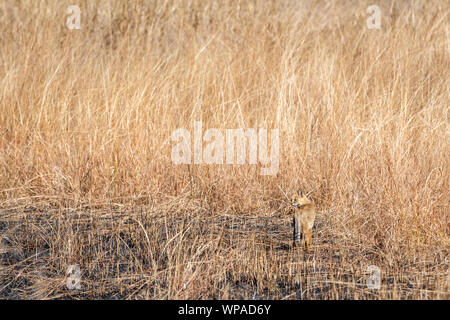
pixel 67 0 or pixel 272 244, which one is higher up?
pixel 67 0

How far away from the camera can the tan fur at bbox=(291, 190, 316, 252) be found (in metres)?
2.60

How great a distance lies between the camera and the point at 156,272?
2.51 metres

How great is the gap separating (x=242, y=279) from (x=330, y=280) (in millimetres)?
385

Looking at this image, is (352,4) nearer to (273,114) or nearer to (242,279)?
(273,114)

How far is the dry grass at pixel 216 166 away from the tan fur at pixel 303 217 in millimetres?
96

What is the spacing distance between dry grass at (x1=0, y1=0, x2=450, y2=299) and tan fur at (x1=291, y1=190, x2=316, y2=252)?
0.10m

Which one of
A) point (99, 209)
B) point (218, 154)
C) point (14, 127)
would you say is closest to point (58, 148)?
point (14, 127)

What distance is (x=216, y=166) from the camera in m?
3.58

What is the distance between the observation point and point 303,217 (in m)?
2.62

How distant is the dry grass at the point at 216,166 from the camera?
8.53ft

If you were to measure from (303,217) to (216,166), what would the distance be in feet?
3.51

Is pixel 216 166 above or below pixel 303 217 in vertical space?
above

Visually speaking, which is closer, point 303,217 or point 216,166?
point 303,217

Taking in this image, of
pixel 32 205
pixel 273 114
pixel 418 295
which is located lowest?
pixel 418 295
